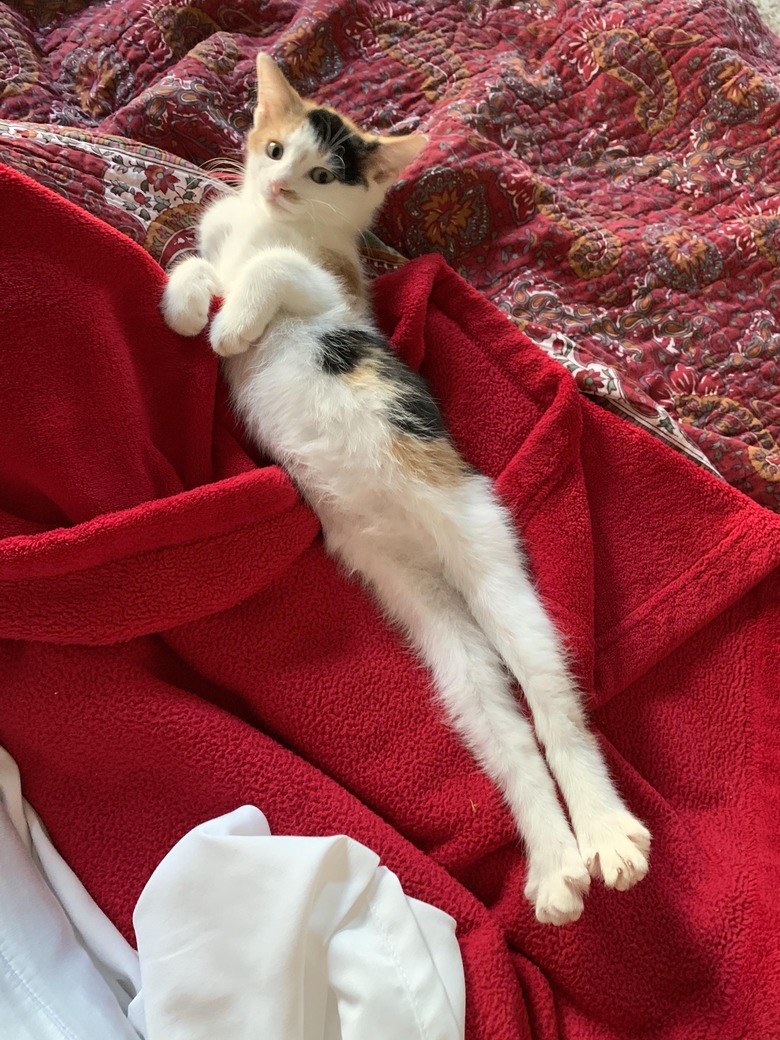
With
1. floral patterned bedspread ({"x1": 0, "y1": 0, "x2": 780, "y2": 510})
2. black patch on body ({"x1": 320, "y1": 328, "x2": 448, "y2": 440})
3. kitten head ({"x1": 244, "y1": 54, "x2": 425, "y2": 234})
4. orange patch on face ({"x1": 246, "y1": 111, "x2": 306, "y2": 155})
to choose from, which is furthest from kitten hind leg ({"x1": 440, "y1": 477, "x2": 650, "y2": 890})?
orange patch on face ({"x1": 246, "y1": 111, "x2": 306, "y2": 155})

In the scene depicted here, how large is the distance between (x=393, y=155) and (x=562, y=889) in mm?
1192

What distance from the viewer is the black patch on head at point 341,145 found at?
1229 millimetres

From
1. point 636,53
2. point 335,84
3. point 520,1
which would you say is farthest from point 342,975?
point 520,1

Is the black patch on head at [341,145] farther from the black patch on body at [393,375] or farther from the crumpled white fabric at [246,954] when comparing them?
the crumpled white fabric at [246,954]

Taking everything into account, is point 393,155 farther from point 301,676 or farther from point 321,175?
point 301,676

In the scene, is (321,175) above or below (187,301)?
above

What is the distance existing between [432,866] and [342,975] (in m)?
0.18

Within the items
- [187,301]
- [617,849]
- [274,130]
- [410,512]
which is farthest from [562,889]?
[274,130]

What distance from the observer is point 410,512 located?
3.37 ft

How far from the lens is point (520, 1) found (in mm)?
1560

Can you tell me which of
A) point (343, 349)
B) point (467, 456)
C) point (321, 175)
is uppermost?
point (321, 175)

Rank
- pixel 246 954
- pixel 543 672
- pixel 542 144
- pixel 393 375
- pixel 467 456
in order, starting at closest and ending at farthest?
pixel 246 954 < pixel 543 672 < pixel 393 375 < pixel 467 456 < pixel 542 144

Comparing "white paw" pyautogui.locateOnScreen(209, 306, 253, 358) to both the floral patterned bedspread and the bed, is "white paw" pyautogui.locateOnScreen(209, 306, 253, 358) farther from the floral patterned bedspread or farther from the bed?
the floral patterned bedspread

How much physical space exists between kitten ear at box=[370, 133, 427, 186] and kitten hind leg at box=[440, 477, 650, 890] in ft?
2.04
